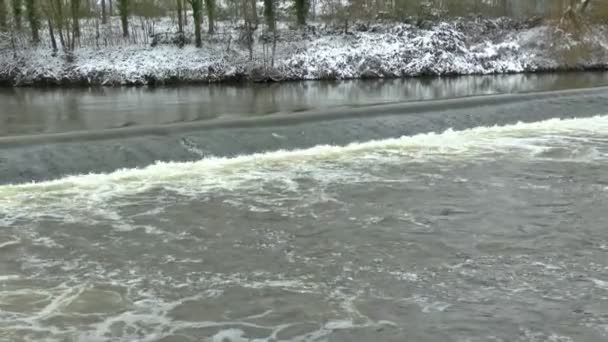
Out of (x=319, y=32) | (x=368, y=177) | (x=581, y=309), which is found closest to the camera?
(x=581, y=309)

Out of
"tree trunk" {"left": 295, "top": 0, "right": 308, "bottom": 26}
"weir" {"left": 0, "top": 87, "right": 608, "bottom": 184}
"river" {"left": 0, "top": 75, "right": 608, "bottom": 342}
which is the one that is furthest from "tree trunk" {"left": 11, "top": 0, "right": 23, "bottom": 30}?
"river" {"left": 0, "top": 75, "right": 608, "bottom": 342}

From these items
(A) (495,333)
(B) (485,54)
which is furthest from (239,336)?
(B) (485,54)

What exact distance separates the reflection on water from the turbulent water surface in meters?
5.62

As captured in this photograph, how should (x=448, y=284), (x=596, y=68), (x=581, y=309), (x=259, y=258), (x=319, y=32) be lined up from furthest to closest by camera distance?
(x=319, y=32) → (x=596, y=68) → (x=259, y=258) → (x=448, y=284) → (x=581, y=309)

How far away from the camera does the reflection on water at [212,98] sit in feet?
51.2

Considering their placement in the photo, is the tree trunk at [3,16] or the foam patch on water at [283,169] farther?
the tree trunk at [3,16]

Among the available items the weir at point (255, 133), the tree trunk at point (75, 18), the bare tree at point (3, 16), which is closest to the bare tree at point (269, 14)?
the tree trunk at point (75, 18)

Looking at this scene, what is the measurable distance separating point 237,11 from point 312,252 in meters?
26.6

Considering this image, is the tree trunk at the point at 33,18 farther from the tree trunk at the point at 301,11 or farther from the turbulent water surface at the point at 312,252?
the turbulent water surface at the point at 312,252

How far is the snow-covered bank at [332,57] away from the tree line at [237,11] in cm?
93

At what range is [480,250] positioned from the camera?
270 inches

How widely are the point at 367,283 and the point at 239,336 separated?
1.44 meters

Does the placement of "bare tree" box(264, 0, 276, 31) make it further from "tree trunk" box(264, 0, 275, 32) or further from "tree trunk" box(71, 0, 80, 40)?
"tree trunk" box(71, 0, 80, 40)

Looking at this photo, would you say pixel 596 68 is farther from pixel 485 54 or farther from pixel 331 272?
pixel 331 272
